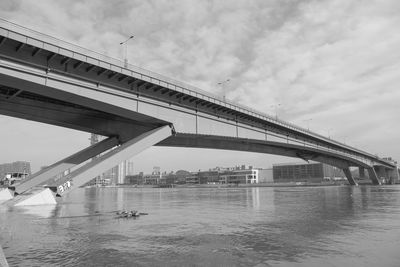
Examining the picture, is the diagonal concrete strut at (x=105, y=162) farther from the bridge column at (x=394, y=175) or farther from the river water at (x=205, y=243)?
the bridge column at (x=394, y=175)

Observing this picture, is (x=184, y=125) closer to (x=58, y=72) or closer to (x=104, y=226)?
(x=58, y=72)

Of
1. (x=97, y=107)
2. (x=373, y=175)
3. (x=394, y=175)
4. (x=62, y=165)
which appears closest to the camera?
(x=97, y=107)

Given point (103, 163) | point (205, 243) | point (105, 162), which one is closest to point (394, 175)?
point (105, 162)

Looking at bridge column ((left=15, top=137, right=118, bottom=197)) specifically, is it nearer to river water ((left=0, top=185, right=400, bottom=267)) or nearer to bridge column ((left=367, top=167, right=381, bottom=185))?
river water ((left=0, top=185, right=400, bottom=267))

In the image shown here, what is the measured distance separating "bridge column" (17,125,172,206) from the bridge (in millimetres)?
84

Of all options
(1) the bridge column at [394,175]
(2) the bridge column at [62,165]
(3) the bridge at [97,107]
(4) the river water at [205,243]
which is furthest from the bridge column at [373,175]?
(4) the river water at [205,243]

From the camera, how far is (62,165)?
121 feet

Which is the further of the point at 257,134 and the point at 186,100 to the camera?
the point at 257,134

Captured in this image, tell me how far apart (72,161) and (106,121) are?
5.87 m

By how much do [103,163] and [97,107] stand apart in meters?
5.08

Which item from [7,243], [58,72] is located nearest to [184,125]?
[58,72]

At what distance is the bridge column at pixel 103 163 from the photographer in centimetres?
2862

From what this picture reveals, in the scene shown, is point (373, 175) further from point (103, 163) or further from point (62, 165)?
point (103, 163)

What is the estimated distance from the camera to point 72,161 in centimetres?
3744
